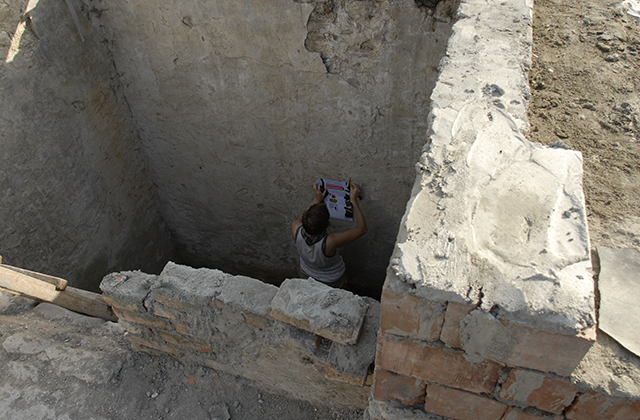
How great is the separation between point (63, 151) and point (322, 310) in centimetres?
271

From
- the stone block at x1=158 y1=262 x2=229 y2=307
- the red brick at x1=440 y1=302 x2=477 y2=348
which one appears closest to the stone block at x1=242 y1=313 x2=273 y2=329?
the stone block at x1=158 y1=262 x2=229 y2=307

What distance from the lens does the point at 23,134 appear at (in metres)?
3.12

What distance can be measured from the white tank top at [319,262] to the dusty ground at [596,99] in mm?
1908

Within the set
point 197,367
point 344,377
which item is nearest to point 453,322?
point 344,377

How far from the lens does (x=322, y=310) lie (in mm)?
1989

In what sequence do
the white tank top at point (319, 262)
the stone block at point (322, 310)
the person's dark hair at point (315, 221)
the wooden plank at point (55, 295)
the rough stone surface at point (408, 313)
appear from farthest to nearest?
the white tank top at point (319, 262)
the person's dark hair at point (315, 221)
the wooden plank at point (55, 295)
the stone block at point (322, 310)
the rough stone surface at point (408, 313)

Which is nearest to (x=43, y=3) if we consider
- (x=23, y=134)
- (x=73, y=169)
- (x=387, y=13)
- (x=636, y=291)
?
(x=23, y=134)

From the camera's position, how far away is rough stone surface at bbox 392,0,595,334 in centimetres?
118

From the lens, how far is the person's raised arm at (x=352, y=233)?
3490 mm

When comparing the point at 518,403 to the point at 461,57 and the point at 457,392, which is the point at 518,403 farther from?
the point at 461,57

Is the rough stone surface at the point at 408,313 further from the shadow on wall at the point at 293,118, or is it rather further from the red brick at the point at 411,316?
the shadow on wall at the point at 293,118

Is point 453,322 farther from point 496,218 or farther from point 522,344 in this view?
point 496,218

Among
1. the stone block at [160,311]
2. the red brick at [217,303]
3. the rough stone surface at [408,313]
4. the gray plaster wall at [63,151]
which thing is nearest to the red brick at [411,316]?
the rough stone surface at [408,313]

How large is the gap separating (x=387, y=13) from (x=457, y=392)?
2325mm
